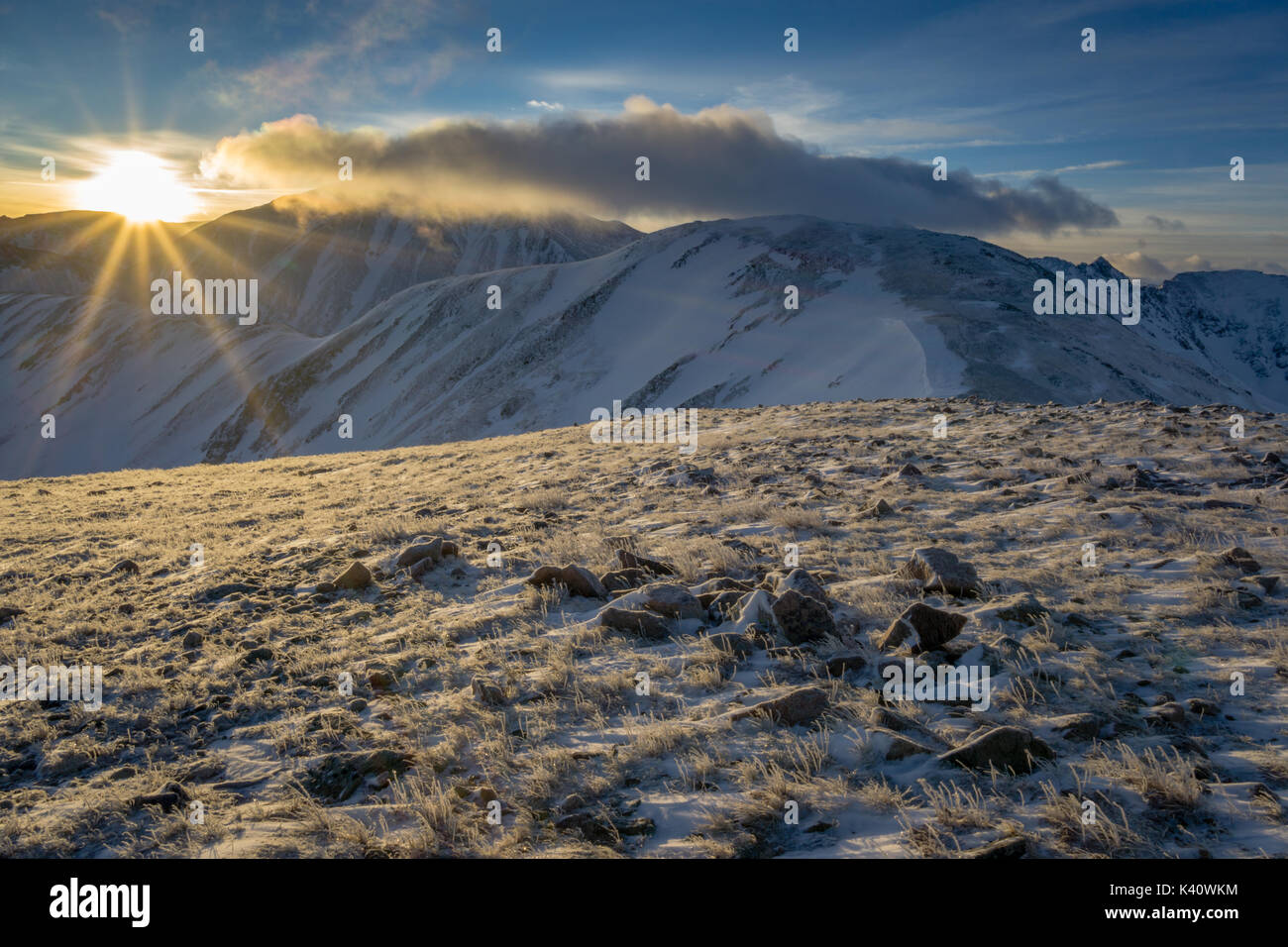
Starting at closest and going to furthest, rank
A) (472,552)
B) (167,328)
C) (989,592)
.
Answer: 1. (989,592)
2. (472,552)
3. (167,328)

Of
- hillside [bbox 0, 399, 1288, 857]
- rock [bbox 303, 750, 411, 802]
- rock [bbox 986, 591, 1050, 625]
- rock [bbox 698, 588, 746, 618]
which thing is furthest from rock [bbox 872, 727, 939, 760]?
rock [bbox 303, 750, 411, 802]

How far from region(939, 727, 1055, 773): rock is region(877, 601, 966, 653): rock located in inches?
58.3

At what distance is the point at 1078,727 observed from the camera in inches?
165

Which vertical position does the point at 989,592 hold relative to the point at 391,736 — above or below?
above

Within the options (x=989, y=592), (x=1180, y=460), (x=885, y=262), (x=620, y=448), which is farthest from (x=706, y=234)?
(x=989, y=592)

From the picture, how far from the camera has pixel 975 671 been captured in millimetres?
5062

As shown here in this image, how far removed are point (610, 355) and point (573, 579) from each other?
6245 centimetres

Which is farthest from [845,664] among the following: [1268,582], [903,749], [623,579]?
[1268,582]

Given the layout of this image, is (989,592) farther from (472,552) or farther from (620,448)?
(620,448)

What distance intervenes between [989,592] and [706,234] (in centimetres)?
8234

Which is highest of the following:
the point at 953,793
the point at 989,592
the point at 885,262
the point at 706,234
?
the point at 706,234

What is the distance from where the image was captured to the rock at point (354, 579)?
29.0ft

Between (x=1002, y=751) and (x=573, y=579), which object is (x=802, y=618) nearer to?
(x=1002, y=751)

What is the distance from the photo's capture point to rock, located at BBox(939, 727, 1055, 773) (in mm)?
3928
